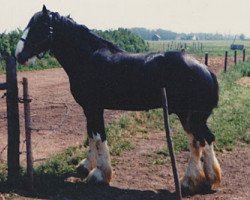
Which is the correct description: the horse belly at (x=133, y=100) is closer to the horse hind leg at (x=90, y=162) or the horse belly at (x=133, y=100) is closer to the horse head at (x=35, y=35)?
the horse hind leg at (x=90, y=162)

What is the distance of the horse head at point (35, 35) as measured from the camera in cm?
663

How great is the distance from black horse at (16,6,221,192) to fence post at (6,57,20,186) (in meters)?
0.48

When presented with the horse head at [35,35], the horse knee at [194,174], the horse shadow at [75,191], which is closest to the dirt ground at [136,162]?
the horse shadow at [75,191]

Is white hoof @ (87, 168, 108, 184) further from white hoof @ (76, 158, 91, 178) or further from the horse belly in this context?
the horse belly

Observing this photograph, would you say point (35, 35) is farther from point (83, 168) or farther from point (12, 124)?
point (83, 168)

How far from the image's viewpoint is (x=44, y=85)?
19000 millimetres

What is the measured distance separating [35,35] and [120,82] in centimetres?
145

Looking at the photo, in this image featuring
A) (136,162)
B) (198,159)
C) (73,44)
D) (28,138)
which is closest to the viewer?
(28,138)

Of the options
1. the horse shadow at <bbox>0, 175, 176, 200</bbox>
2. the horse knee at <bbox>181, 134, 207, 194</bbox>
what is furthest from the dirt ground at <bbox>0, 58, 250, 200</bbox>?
the horse knee at <bbox>181, 134, 207, 194</bbox>

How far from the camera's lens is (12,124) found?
6363 millimetres

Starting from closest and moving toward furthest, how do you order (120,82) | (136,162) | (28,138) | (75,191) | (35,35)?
1. (28,138)
2. (75,191)
3. (120,82)
4. (35,35)
5. (136,162)

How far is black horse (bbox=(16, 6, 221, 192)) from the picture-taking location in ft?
20.9

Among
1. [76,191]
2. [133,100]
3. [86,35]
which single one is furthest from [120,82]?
[76,191]

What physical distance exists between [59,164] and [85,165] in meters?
0.53
